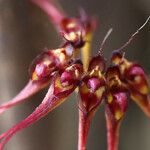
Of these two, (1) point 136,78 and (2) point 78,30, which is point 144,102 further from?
(2) point 78,30

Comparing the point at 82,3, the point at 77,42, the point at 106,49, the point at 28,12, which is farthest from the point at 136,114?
the point at 77,42

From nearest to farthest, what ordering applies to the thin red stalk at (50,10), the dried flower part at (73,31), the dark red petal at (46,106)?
the dark red petal at (46,106) < the dried flower part at (73,31) < the thin red stalk at (50,10)

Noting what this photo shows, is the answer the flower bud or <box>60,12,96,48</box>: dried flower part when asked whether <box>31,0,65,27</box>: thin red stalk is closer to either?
<box>60,12,96,48</box>: dried flower part

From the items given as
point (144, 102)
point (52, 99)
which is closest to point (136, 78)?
point (144, 102)

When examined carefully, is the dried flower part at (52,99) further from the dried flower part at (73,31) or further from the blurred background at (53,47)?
the blurred background at (53,47)

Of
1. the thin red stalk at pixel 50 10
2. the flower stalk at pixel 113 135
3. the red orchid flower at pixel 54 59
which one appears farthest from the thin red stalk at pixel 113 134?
the thin red stalk at pixel 50 10

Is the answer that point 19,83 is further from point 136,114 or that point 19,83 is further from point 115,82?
point 136,114
